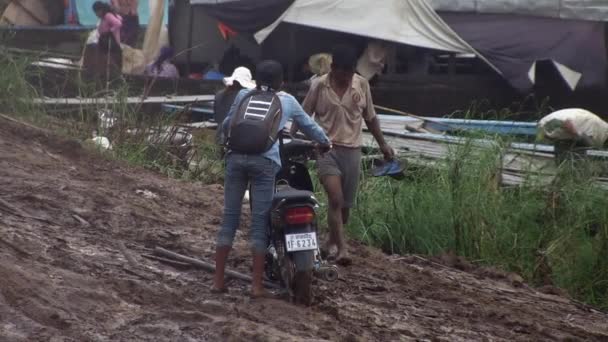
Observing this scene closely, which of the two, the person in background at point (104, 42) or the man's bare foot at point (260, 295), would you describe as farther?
the person in background at point (104, 42)

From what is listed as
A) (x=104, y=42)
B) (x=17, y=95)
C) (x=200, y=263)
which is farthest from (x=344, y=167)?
(x=104, y=42)

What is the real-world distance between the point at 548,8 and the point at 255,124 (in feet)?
32.7

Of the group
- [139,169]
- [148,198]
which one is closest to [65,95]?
[139,169]

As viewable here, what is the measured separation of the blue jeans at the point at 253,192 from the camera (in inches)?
230

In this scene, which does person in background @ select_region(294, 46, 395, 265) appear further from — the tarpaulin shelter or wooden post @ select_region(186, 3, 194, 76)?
wooden post @ select_region(186, 3, 194, 76)

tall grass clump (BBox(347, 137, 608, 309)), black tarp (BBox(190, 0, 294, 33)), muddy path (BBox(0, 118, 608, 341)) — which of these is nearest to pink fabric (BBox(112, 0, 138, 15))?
black tarp (BBox(190, 0, 294, 33))

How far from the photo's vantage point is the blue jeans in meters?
5.84

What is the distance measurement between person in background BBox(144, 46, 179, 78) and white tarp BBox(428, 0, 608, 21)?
5540 mm

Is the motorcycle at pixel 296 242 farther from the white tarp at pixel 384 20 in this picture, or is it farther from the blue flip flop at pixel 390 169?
the white tarp at pixel 384 20

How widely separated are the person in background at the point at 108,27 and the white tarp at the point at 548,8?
6.62 metres

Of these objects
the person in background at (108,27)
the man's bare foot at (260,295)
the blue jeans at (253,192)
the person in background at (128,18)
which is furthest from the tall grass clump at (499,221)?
the person in background at (128,18)

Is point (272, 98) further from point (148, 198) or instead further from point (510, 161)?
point (510, 161)

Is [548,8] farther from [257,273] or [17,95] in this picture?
[257,273]

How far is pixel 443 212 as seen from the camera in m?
8.85
